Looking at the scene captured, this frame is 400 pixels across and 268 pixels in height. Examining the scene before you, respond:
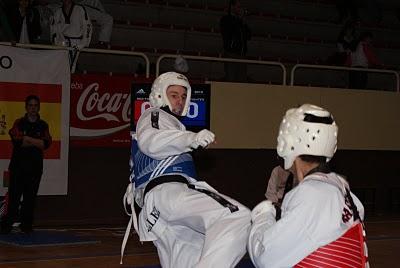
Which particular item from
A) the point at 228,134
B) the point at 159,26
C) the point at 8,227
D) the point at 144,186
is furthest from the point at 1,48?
the point at 144,186

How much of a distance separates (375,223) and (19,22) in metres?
7.20

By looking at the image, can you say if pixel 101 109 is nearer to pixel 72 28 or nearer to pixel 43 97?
pixel 43 97

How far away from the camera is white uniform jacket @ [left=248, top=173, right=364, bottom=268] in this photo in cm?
388

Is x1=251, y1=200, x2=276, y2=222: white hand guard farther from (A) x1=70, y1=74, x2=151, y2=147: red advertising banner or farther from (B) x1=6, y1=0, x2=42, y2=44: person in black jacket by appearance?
(B) x1=6, y1=0, x2=42, y2=44: person in black jacket

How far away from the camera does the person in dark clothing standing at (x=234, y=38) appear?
15.5m

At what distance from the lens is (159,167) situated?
21.0 ft

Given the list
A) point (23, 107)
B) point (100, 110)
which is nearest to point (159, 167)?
point (23, 107)

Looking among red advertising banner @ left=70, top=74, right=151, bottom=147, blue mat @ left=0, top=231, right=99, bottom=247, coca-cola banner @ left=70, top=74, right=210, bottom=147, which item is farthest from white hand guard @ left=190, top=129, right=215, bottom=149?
red advertising banner @ left=70, top=74, right=151, bottom=147

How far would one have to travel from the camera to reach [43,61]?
1335cm

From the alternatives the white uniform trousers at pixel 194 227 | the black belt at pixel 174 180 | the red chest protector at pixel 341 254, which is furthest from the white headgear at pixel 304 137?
the black belt at pixel 174 180

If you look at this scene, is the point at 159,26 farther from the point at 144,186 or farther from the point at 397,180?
the point at 144,186

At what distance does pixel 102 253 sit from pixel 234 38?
21.3 ft

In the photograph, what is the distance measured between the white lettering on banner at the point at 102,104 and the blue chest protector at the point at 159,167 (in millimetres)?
7283

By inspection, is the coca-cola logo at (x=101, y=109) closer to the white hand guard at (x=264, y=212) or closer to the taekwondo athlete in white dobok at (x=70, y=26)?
the taekwondo athlete in white dobok at (x=70, y=26)
